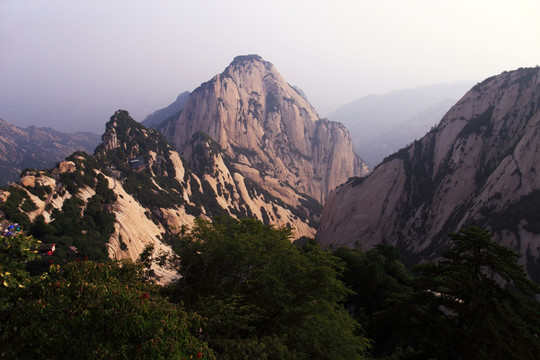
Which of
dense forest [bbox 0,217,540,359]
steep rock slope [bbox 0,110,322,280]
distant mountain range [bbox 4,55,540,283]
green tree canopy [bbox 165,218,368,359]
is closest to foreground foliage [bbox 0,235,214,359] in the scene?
dense forest [bbox 0,217,540,359]

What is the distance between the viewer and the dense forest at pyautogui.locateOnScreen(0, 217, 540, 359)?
25.1ft

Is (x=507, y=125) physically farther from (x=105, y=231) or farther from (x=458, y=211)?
(x=105, y=231)

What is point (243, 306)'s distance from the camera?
54.0 feet

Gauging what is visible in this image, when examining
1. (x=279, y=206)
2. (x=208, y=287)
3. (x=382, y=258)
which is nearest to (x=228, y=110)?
(x=279, y=206)

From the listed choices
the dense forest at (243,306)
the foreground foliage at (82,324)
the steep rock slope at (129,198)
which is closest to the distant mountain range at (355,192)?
the steep rock slope at (129,198)

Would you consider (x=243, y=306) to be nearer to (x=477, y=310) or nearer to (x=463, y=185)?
(x=477, y=310)

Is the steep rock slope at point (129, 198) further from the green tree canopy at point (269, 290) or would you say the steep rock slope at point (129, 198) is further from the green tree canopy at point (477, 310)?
the green tree canopy at point (477, 310)

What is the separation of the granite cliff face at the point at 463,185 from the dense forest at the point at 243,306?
137 ft

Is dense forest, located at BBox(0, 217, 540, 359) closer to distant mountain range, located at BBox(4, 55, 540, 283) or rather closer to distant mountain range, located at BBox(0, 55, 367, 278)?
distant mountain range, located at BBox(4, 55, 540, 283)

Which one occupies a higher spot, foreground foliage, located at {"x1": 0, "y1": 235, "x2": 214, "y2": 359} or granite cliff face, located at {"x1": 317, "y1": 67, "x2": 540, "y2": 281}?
foreground foliage, located at {"x1": 0, "y1": 235, "x2": 214, "y2": 359}

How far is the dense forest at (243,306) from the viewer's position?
7645 mm

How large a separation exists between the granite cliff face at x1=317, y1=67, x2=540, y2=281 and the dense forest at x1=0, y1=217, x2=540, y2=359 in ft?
137

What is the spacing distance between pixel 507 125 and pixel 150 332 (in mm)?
93958

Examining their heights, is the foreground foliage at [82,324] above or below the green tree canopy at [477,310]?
above
